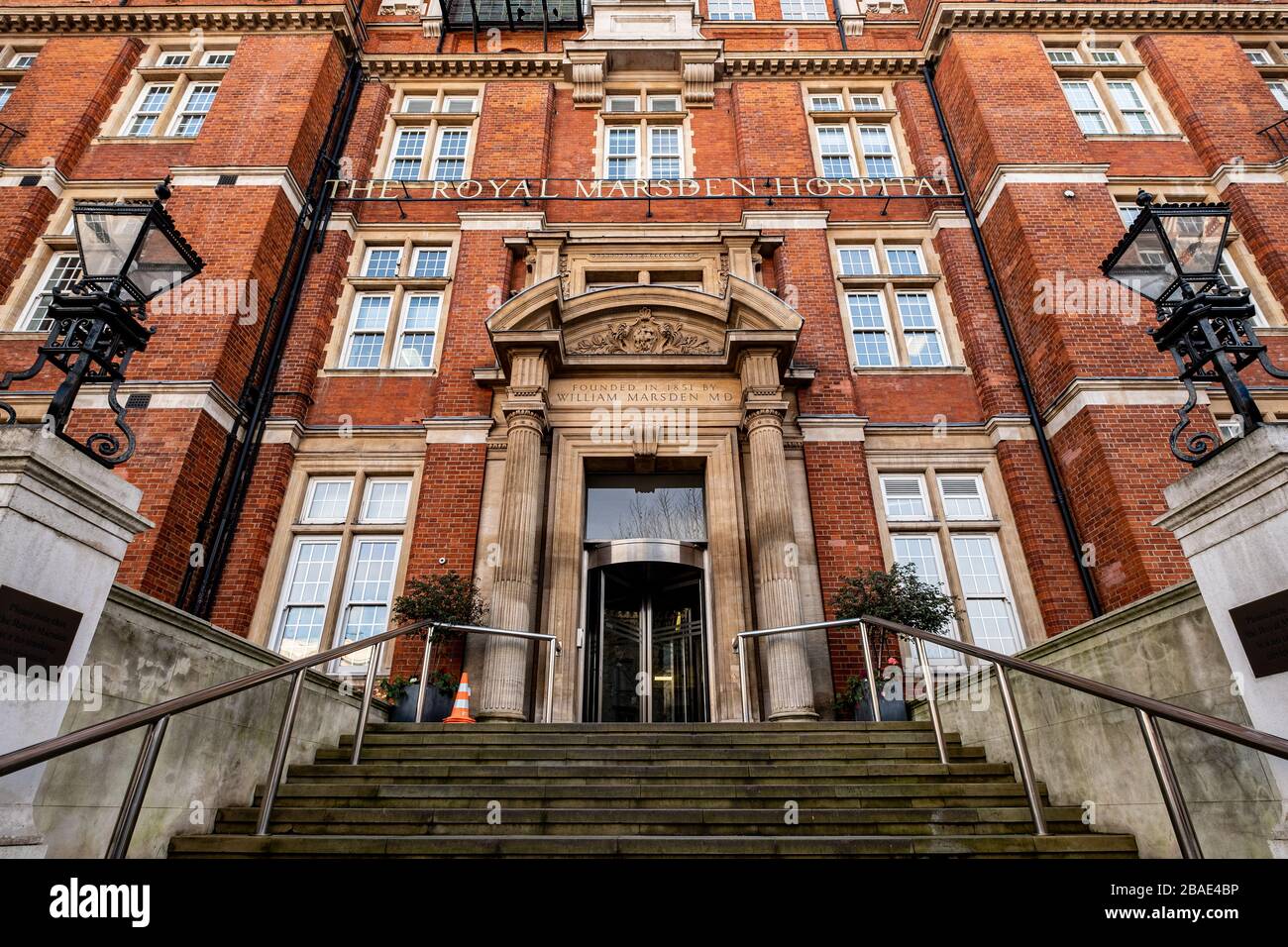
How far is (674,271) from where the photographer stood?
12586 mm

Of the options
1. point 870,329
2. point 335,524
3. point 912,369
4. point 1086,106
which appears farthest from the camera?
point 1086,106

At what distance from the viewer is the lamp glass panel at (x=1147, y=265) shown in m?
4.63

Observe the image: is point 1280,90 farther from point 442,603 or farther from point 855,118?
point 442,603

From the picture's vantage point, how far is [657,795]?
16.1 ft

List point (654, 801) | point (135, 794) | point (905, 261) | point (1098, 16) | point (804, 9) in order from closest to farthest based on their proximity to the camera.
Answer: point (135, 794) → point (654, 801) → point (905, 261) → point (1098, 16) → point (804, 9)

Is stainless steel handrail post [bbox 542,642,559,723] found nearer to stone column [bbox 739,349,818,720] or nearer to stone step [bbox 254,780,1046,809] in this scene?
stone column [bbox 739,349,818,720]

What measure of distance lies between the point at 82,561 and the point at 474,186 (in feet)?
39.2

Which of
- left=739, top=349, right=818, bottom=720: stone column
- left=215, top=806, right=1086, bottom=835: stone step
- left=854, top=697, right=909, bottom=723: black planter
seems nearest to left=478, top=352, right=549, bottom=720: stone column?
left=739, top=349, right=818, bottom=720: stone column

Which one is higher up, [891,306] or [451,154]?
[451,154]

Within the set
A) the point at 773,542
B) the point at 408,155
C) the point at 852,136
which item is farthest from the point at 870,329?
the point at 408,155

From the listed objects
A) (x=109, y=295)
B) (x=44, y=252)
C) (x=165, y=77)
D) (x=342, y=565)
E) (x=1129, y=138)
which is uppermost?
(x=165, y=77)

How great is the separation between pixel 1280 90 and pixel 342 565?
2144 centimetres
